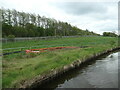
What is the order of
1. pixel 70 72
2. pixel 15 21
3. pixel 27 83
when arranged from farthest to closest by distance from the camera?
pixel 15 21, pixel 70 72, pixel 27 83

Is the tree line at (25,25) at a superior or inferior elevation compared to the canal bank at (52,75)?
superior

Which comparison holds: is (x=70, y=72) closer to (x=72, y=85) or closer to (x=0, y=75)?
(x=72, y=85)

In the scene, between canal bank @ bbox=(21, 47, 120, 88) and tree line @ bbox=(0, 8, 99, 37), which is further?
tree line @ bbox=(0, 8, 99, 37)

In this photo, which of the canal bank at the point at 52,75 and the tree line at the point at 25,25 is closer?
the canal bank at the point at 52,75

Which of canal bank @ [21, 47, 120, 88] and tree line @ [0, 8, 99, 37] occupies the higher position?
tree line @ [0, 8, 99, 37]

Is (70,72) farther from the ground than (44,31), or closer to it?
closer to it

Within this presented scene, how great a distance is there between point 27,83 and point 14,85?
896 mm

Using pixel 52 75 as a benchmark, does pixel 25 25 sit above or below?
above

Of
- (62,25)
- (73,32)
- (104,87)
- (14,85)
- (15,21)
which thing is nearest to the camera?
(14,85)

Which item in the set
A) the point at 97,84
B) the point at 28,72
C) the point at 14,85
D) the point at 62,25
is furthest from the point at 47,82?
the point at 62,25

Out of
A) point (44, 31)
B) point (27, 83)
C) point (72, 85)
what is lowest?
point (72, 85)

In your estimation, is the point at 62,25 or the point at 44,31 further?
the point at 62,25

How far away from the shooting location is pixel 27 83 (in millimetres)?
7008

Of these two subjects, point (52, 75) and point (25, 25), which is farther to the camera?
point (25, 25)
